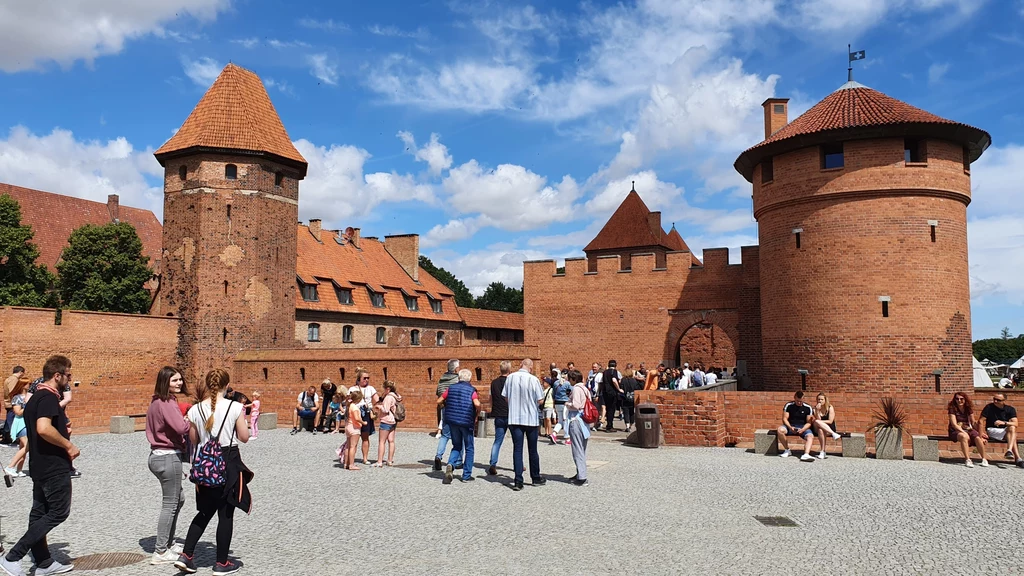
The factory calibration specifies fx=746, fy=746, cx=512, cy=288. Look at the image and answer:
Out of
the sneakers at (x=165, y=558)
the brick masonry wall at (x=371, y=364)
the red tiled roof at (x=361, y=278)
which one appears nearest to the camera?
the sneakers at (x=165, y=558)

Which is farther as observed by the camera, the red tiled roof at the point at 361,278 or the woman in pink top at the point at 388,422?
the red tiled roof at the point at 361,278

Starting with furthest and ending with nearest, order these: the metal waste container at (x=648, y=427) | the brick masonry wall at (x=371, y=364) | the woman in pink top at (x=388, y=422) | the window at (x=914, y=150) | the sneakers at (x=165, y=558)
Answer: the brick masonry wall at (x=371, y=364) → the window at (x=914, y=150) → the metal waste container at (x=648, y=427) → the woman in pink top at (x=388, y=422) → the sneakers at (x=165, y=558)

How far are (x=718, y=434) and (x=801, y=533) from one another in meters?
7.35

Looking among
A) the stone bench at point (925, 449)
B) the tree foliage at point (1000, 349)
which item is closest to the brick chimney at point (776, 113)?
the stone bench at point (925, 449)

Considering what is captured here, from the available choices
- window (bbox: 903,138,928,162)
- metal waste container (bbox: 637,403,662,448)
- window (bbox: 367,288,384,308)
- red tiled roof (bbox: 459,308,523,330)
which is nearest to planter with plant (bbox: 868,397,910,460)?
metal waste container (bbox: 637,403,662,448)

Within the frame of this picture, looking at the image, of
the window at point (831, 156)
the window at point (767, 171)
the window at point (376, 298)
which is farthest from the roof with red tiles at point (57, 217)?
the window at point (831, 156)

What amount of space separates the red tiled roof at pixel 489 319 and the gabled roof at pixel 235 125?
18.1 metres

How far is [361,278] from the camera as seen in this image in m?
39.8

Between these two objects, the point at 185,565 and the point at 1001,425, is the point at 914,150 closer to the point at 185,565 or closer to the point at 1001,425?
the point at 1001,425

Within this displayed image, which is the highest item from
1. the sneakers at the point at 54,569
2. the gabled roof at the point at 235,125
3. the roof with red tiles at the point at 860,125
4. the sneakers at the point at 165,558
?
the gabled roof at the point at 235,125

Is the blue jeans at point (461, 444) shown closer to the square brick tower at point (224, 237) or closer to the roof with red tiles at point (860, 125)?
the roof with red tiles at point (860, 125)

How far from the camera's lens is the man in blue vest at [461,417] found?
10.2m

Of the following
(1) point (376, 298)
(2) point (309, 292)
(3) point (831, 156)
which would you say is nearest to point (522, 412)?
(3) point (831, 156)

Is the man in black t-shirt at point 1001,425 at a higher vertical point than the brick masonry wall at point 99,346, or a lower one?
lower
